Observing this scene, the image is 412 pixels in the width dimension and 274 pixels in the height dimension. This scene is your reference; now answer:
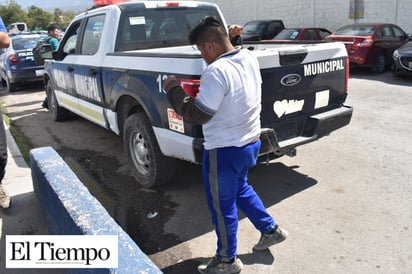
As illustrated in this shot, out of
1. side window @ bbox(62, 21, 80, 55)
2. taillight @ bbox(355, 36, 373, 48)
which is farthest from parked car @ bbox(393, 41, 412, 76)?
side window @ bbox(62, 21, 80, 55)

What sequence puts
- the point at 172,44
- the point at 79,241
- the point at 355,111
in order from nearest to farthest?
the point at 79,241, the point at 172,44, the point at 355,111

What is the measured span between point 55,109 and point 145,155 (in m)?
3.94

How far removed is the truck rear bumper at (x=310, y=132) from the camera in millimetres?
3582

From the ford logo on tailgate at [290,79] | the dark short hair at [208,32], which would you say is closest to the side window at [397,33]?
the ford logo on tailgate at [290,79]

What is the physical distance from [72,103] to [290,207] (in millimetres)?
3871

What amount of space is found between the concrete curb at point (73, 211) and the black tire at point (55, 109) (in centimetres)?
381

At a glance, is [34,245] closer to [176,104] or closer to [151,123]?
[176,104]

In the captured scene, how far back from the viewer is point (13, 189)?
4410 millimetres

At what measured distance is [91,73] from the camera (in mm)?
5129

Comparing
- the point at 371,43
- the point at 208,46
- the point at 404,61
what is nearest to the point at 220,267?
the point at 208,46

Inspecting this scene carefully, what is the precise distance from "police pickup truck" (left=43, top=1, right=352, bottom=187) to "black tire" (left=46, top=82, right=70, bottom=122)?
5.98 ft

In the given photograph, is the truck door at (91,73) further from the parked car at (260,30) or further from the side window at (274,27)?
the side window at (274,27)

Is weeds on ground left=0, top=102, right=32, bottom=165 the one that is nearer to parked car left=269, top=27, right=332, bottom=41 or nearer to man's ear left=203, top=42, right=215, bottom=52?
man's ear left=203, top=42, right=215, bottom=52

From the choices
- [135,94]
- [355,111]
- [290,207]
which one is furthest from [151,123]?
[355,111]
